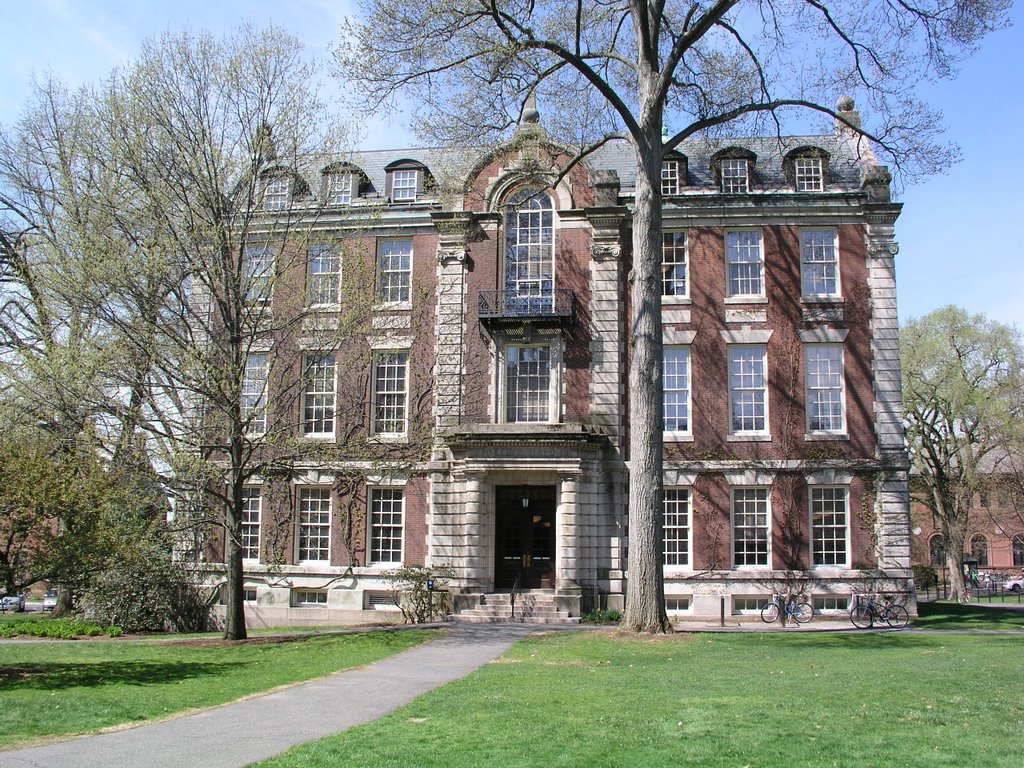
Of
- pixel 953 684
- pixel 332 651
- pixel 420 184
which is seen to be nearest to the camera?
pixel 953 684

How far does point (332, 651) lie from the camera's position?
1836 centimetres

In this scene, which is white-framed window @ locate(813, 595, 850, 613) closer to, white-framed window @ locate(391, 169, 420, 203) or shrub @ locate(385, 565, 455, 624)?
shrub @ locate(385, 565, 455, 624)

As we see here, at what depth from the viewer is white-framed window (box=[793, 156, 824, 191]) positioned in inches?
1083

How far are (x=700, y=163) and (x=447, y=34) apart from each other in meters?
11.6

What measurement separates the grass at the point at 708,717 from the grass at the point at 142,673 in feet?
9.89

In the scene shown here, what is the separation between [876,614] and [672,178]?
14.1 m

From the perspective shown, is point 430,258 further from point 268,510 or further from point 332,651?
point 332,651

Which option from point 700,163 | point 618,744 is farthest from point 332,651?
point 700,163

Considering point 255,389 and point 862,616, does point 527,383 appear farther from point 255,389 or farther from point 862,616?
point 862,616

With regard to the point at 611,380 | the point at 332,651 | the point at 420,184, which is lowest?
the point at 332,651

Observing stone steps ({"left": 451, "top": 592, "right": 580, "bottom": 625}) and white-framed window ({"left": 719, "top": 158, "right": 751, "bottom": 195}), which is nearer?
stone steps ({"left": 451, "top": 592, "right": 580, "bottom": 625})

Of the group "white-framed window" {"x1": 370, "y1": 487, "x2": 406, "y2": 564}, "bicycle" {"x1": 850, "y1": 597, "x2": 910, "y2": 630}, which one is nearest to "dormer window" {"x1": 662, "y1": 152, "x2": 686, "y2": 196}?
"white-framed window" {"x1": 370, "y1": 487, "x2": 406, "y2": 564}

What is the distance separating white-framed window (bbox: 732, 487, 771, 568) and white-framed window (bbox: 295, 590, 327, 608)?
12.2m

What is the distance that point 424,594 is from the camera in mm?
24656
